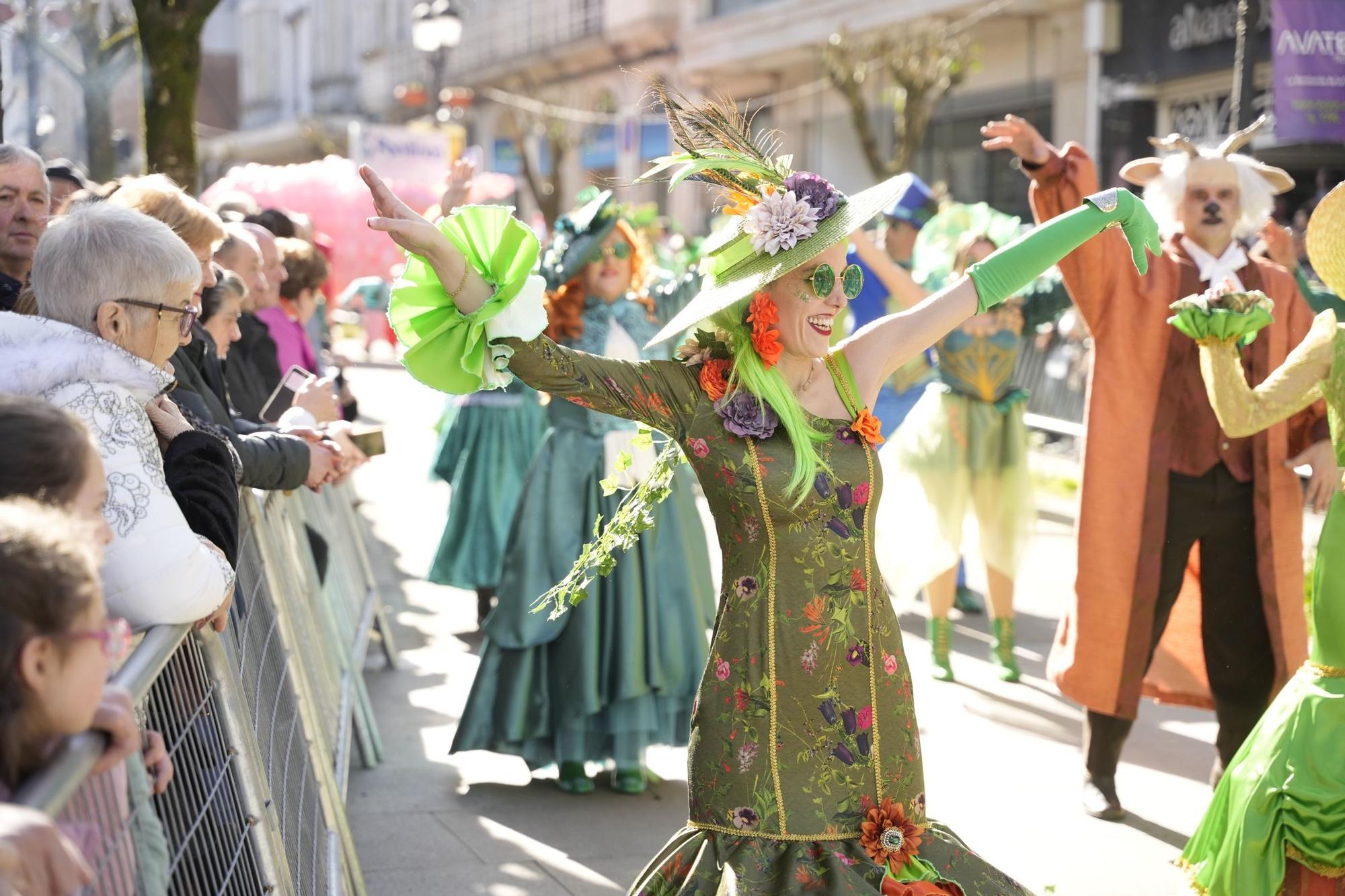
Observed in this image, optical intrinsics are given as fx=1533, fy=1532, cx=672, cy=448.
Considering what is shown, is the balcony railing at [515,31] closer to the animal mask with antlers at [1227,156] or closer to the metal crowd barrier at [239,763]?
the animal mask with antlers at [1227,156]

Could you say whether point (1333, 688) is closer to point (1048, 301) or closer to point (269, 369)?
point (1048, 301)

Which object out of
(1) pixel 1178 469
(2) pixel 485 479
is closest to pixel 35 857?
(1) pixel 1178 469

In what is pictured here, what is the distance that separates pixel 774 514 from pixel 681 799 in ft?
7.36

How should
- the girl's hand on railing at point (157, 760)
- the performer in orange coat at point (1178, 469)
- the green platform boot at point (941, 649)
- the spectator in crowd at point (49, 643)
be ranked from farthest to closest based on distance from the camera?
1. the green platform boot at point (941, 649)
2. the performer in orange coat at point (1178, 469)
3. the girl's hand on railing at point (157, 760)
4. the spectator in crowd at point (49, 643)

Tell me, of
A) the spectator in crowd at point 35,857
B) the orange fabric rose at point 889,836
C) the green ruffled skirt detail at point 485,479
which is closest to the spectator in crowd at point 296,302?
the green ruffled skirt detail at point 485,479

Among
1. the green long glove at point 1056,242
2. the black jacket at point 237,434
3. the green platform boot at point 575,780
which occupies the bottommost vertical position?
the green platform boot at point 575,780

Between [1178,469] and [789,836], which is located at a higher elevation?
[1178,469]

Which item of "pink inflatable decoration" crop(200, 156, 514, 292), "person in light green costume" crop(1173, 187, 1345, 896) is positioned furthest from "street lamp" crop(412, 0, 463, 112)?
"person in light green costume" crop(1173, 187, 1345, 896)

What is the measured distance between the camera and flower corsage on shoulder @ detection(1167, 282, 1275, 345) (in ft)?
13.3

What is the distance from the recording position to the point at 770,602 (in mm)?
3182

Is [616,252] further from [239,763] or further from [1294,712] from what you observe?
[239,763]

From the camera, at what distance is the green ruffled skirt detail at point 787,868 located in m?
3.03

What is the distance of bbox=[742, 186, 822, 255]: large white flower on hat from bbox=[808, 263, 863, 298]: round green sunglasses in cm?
8

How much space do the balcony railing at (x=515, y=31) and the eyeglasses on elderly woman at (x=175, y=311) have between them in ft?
92.4
